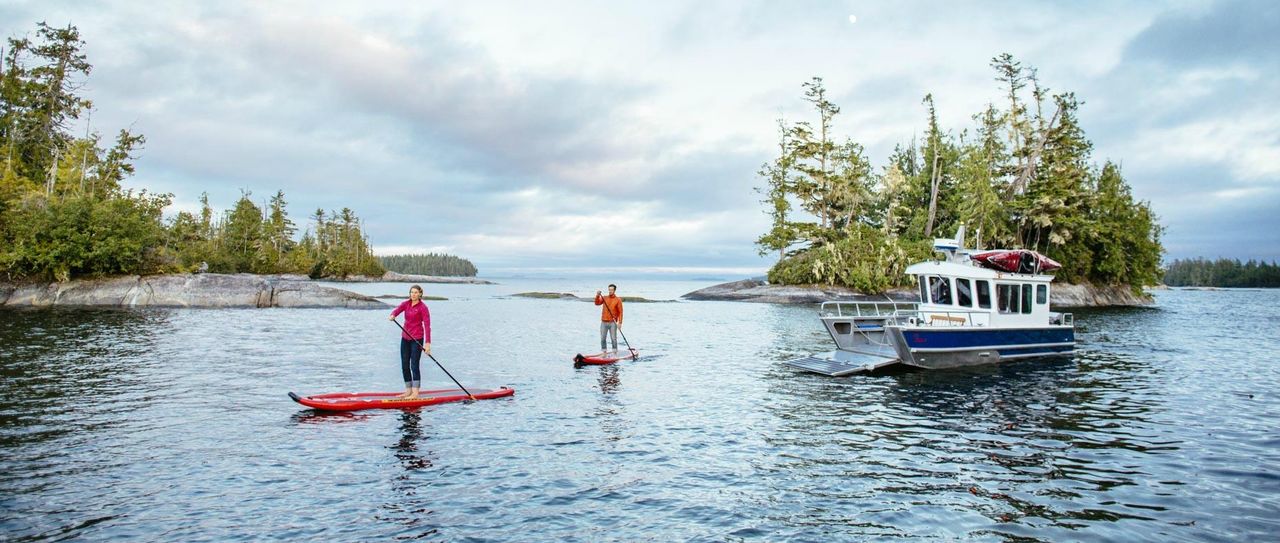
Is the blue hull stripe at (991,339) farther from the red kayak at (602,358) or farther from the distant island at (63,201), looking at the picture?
the distant island at (63,201)

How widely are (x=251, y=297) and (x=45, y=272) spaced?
13.5 m

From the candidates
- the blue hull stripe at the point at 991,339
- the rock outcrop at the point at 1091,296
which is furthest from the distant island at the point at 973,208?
the blue hull stripe at the point at 991,339

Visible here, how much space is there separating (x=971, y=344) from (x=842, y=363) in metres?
5.19

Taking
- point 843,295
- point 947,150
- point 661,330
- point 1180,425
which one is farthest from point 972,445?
point 947,150

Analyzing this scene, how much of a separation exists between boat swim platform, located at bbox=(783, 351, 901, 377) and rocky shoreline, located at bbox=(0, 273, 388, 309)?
1609 inches

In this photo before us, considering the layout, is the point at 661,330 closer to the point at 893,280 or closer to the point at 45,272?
the point at 893,280

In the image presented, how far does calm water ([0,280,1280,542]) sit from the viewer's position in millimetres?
8586

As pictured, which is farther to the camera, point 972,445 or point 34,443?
point 972,445

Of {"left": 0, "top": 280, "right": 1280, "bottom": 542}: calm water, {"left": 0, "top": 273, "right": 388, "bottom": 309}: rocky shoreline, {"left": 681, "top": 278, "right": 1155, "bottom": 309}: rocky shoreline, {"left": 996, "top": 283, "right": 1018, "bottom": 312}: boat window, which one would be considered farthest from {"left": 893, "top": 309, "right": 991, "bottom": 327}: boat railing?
{"left": 0, "top": 273, "right": 388, "bottom": 309}: rocky shoreline

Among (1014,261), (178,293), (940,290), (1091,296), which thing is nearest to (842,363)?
(940,290)

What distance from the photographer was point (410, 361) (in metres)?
16.2

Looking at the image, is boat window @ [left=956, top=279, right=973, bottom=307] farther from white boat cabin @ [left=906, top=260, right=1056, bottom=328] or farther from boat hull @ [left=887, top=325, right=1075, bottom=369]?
boat hull @ [left=887, top=325, right=1075, bottom=369]

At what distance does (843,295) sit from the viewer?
228ft

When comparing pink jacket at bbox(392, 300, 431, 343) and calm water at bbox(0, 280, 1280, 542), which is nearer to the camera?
calm water at bbox(0, 280, 1280, 542)
